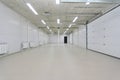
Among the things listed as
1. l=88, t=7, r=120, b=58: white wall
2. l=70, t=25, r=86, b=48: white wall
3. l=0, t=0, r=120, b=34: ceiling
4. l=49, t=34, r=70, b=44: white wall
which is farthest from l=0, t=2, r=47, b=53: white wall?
l=49, t=34, r=70, b=44: white wall

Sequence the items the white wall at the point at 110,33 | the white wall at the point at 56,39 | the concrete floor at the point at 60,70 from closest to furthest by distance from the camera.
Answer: the concrete floor at the point at 60,70
the white wall at the point at 110,33
the white wall at the point at 56,39

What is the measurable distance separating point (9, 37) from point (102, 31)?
21.2 feet

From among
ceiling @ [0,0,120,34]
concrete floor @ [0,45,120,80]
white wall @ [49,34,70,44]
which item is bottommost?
concrete floor @ [0,45,120,80]

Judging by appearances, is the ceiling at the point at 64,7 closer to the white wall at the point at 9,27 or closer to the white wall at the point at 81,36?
the white wall at the point at 9,27

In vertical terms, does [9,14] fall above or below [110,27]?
above

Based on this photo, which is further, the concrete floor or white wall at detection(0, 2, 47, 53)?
white wall at detection(0, 2, 47, 53)

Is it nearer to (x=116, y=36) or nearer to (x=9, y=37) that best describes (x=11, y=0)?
(x=9, y=37)

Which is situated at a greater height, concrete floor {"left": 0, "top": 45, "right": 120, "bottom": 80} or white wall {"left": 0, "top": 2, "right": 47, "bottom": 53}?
white wall {"left": 0, "top": 2, "right": 47, "bottom": 53}

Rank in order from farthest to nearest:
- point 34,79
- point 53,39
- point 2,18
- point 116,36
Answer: point 53,39 < point 2,18 < point 116,36 < point 34,79

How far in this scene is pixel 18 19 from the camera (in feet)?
32.1

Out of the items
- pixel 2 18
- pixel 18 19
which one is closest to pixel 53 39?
pixel 18 19

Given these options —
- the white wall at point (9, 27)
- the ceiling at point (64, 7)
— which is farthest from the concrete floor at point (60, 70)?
the ceiling at point (64, 7)

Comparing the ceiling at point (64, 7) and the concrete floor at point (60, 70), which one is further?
the ceiling at point (64, 7)

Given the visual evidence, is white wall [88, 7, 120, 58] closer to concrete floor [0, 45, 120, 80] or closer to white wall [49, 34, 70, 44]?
concrete floor [0, 45, 120, 80]
